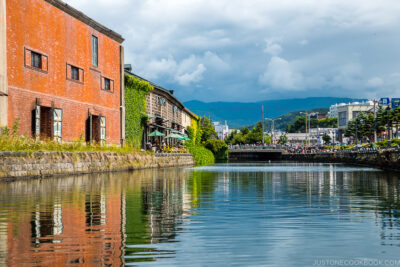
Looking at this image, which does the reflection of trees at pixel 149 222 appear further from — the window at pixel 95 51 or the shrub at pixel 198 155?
the shrub at pixel 198 155

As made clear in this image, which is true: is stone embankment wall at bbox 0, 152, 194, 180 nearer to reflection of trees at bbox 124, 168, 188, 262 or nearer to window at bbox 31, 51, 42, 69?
Result: window at bbox 31, 51, 42, 69

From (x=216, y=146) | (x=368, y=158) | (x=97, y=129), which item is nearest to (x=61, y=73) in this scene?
(x=97, y=129)

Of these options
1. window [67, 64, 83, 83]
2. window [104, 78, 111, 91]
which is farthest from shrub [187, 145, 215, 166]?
window [67, 64, 83, 83]

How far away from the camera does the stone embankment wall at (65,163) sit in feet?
78.3

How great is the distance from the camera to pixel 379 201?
14.7m

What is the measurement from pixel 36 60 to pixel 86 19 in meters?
8.50

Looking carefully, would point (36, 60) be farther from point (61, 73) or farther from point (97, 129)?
point (97, 129)

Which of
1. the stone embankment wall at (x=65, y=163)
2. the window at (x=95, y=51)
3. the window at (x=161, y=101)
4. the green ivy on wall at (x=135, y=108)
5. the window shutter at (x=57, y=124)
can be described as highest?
the window at (x=95, y=51)

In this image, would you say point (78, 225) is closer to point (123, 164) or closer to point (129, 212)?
point (129, 212)

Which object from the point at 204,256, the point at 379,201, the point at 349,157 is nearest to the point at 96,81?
the point at 379,201

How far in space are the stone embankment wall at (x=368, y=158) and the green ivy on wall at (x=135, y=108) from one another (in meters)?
21.9

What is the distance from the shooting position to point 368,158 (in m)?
55.7

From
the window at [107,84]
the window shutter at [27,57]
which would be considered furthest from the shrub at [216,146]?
the window shutter at [27,57]

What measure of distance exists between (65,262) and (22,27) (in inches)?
1136
